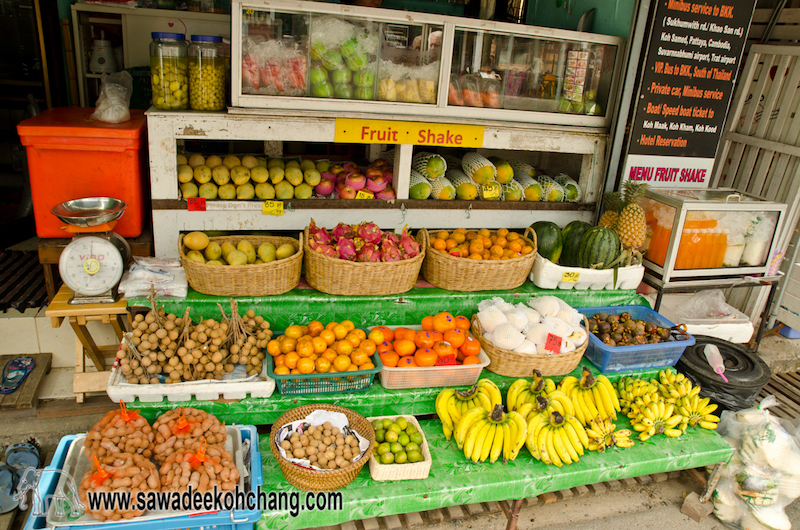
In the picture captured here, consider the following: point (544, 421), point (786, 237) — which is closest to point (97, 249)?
point (544, 421)

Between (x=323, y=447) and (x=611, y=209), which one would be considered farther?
(x=611, y=209)

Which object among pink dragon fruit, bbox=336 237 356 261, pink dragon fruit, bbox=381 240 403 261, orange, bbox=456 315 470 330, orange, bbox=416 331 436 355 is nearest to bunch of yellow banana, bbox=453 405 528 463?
orange, bbox=416 331 436 355

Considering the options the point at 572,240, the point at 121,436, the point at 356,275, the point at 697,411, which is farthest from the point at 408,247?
the point at 697,411

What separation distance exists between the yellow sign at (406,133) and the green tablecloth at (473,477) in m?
2.18

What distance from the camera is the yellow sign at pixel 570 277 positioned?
4422mm

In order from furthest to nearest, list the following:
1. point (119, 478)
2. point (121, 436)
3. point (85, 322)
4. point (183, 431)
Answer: point (85, 322) < point (183, 431) < point (121, 436) < point (119, 478)

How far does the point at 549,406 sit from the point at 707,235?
2.30 meters

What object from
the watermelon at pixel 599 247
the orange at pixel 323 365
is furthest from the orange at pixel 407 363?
the watermelon at pixel 599 247

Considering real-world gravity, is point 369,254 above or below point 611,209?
below

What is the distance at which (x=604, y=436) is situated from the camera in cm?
361

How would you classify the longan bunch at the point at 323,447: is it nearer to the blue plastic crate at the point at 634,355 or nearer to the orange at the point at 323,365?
the orange at the point at 323,365

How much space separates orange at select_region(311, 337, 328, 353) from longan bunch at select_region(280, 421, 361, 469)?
0.49 meters

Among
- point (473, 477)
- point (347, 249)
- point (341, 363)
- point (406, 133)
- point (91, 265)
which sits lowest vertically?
A: point (473, 477)

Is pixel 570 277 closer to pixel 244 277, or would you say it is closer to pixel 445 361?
pixel 445 361
